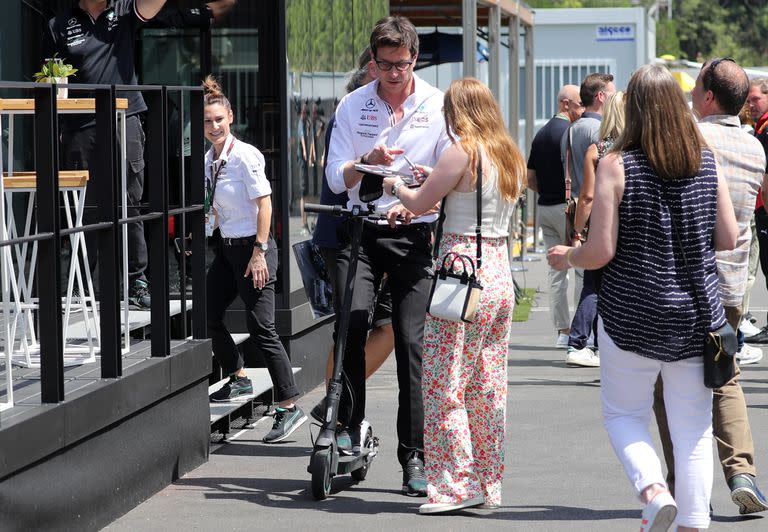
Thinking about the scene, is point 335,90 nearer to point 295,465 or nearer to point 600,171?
point 295,465

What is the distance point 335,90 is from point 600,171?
5.36 metres

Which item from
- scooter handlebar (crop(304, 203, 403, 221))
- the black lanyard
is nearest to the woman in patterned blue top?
scooter handlebar (crop(304, 203, 403, 221))

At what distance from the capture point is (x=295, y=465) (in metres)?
6.95

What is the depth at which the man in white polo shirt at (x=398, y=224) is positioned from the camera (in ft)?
20.5

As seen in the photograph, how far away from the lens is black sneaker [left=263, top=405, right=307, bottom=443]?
750 centimetres

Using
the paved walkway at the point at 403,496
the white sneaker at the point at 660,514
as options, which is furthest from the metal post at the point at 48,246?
the white sneaker at the point at 660,514

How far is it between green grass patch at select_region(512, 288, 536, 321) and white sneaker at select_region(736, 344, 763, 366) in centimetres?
311

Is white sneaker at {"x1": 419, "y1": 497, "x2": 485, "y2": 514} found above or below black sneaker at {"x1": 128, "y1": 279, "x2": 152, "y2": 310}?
Answer: below

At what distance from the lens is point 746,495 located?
18.7 feet

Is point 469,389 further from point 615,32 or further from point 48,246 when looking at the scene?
point 615,32

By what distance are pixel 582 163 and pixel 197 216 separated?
412 centimetres

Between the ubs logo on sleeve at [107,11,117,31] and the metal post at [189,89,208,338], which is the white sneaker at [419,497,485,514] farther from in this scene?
the ubs logo on sleeve at [107,11,117,31]

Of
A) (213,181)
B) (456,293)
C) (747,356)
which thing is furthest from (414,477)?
(747,356)

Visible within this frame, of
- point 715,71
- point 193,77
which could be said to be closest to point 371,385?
point 193,77
